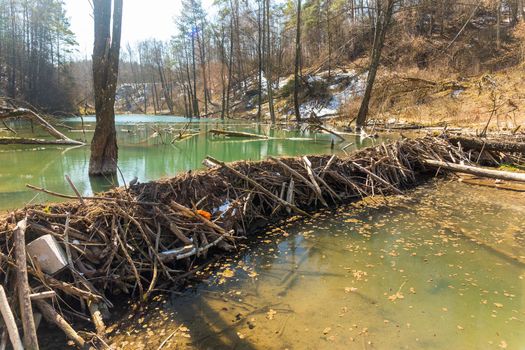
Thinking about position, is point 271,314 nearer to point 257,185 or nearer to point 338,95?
point 257,185

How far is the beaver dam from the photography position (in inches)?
143

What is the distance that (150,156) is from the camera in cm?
1292

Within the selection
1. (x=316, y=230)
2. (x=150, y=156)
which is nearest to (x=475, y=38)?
(x=150, y=156)

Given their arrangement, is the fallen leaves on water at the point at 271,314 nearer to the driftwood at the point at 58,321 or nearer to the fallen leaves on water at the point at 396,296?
the fallen leaves on water at the point at 396,296

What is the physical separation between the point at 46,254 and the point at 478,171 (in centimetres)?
889

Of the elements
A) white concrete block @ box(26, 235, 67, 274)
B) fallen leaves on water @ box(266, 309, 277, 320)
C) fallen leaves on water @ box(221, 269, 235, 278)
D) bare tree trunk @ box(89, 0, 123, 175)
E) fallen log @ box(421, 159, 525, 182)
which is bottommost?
fallen leaves on water @ box(266, 309, 277, 320)

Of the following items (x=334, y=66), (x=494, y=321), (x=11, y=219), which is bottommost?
(x=494, y=321)

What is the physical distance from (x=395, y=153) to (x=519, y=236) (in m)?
4.30

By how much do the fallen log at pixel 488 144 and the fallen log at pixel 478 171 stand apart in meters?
1.99

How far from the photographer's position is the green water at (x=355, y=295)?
358 cm

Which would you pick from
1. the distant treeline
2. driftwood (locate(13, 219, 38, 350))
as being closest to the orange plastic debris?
driftwood (locate(13, 219, 38, 350))

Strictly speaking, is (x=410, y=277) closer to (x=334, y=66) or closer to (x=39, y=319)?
(x=39, y=319)

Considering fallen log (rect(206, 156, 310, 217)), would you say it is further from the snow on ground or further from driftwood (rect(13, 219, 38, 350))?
the snow on ground

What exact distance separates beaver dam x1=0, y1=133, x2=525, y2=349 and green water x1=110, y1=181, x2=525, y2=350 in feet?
0.12
